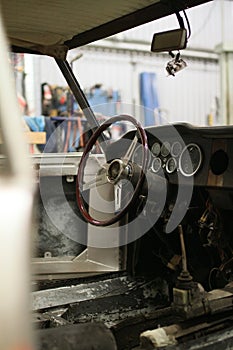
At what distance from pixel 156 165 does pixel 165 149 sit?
0.31 ft

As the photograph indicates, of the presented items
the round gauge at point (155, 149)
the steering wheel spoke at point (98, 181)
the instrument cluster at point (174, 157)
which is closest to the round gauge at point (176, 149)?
the instrument cluster at point (174, 157)

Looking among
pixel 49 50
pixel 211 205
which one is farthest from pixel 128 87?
pixel 211 205

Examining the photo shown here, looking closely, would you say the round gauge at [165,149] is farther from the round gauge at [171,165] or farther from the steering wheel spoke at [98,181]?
the steering wheel spoke at [98,181]

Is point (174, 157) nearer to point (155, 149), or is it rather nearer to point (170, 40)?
point (155, 149)

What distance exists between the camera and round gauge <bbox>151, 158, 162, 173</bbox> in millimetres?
2557

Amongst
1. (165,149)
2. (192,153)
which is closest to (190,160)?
(192,153)

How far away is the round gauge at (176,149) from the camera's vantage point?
2.47m

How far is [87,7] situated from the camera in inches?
92.7

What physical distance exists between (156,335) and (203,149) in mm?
963

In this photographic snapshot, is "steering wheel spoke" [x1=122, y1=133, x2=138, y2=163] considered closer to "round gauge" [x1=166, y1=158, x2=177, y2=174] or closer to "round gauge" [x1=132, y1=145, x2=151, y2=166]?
"round gauge" [x1=132, y1=145, x2=151, y2=166]

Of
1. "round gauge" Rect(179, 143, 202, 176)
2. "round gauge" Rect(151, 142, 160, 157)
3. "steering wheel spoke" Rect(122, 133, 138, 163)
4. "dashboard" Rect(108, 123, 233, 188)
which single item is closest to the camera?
"dashboard" Rect(108, 123, 233, 188)

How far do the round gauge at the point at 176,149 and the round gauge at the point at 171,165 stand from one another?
0.03 meters

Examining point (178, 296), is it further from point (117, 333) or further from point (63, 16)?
point (63, 16)

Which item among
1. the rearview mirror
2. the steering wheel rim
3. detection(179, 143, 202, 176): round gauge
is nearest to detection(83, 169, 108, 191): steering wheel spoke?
the steering wheel rim
